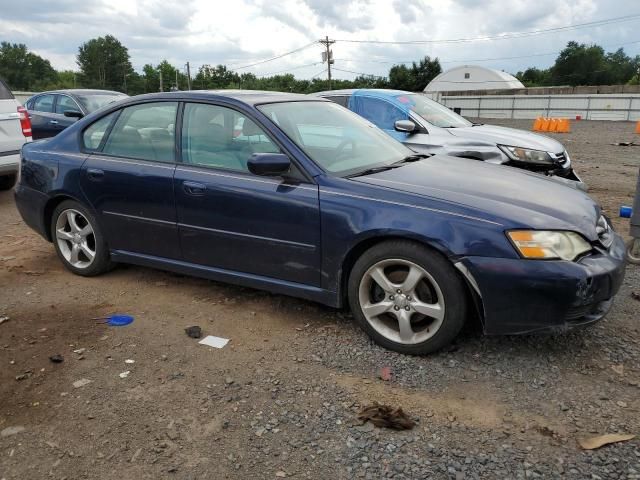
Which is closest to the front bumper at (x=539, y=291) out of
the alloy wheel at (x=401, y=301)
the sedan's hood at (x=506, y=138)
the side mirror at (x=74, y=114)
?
the alloy wheel at (x=401, y=301)

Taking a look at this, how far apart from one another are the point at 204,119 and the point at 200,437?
231cm

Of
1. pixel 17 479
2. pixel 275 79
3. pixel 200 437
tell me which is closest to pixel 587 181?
pixel 200 437

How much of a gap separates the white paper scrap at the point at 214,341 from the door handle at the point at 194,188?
1.01m

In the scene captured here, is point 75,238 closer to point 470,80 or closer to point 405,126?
point 405,126

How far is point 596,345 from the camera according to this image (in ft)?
11.1

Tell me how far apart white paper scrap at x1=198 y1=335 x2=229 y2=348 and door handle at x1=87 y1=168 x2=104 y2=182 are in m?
1.66

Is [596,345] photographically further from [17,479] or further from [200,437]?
[17,479]

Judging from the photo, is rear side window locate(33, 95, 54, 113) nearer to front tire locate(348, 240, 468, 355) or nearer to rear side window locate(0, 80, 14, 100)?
rear side window locate(0, 80, 14, 100)

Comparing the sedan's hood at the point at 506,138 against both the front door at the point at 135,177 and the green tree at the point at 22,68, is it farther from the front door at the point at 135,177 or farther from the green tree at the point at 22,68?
the green tree at the point at 22,68

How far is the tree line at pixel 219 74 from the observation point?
8306 centimetres

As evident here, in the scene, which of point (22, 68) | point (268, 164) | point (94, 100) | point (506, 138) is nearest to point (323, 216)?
point (268, 164)

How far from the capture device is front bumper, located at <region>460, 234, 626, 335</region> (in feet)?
9.48

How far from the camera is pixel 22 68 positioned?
108m

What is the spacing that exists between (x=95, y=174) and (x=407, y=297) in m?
2.72
